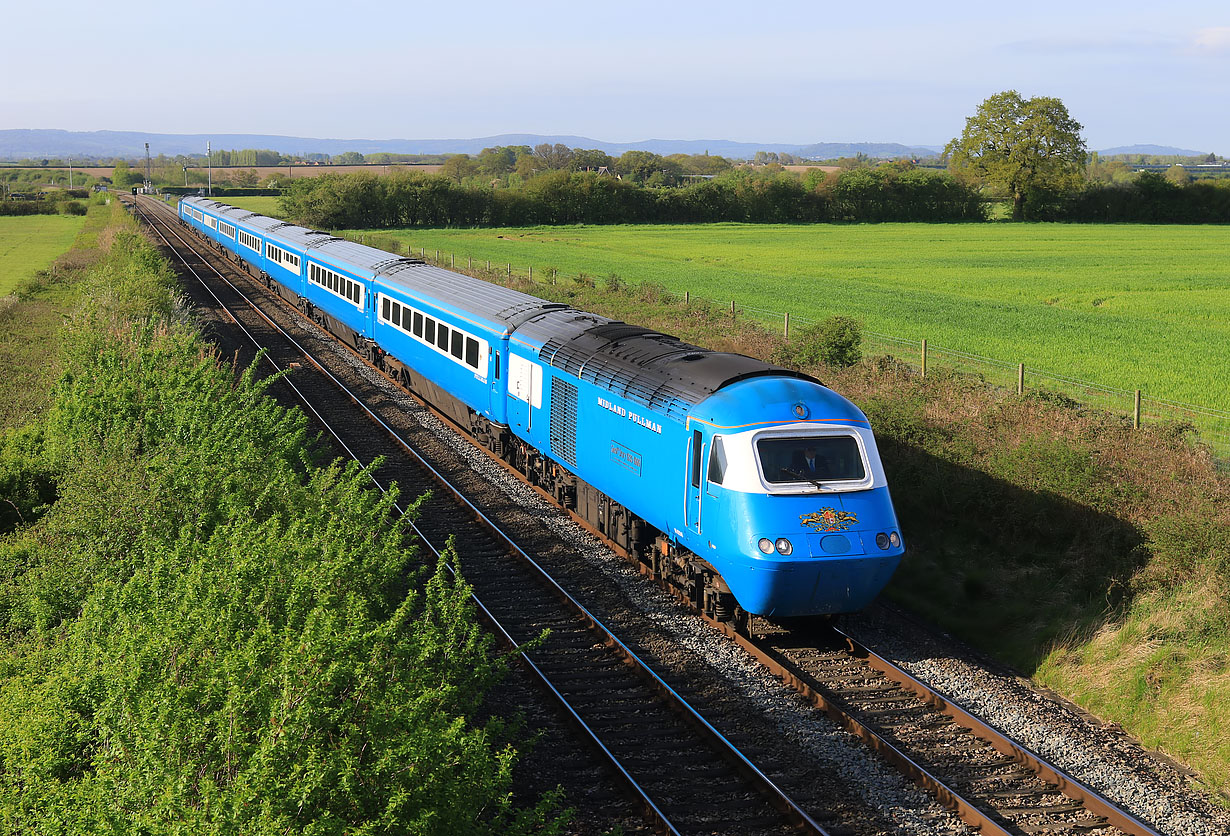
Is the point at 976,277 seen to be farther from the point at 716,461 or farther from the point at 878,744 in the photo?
the point at 878,744

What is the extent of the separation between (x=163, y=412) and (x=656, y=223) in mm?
94951

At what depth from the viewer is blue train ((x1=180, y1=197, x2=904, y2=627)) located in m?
11.3

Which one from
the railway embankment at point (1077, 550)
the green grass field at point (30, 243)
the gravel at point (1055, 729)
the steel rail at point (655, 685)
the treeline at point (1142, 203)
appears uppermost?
the treeline at point (1142, 203)

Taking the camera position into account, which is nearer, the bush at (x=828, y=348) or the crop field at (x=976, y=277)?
the bush at (x=828, y=348)

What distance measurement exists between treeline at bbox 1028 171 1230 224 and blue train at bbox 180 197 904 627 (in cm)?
9601

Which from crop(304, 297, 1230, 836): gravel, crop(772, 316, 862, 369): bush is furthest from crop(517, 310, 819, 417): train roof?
crop(772, 316, 862, 369): bush

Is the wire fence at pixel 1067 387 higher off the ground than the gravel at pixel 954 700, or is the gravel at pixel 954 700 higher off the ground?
the wire fence at pixel 1067 387

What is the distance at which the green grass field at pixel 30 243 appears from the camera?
184 ft

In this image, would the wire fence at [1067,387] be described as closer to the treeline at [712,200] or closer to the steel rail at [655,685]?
the steel rail at [655,685]

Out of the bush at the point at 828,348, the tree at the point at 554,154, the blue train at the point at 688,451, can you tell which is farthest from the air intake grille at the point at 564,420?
the tree at the point at 554,154

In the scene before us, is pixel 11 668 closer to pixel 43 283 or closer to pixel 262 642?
pixel 262 642

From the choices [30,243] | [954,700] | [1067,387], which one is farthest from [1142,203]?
[954,700]

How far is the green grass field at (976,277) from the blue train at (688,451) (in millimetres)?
13992

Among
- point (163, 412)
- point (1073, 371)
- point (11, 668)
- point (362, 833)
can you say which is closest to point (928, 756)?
point (362, 833)
